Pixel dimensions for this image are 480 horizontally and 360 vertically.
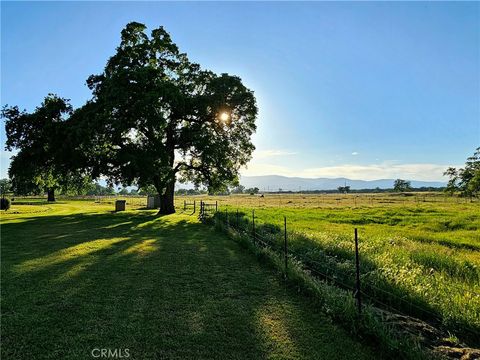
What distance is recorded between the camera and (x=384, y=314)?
20.5 ft

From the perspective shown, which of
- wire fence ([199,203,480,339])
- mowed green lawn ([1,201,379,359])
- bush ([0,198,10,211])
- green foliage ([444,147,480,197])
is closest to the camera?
mowed green lawn ([1,201,379,359])

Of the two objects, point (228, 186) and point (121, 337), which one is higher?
point (228, 186)

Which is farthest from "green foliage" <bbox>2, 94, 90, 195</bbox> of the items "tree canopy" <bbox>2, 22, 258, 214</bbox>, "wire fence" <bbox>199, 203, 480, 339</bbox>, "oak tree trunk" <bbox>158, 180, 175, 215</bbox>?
"wire fence" <bbox>199, 203, 480, 339</bbox>

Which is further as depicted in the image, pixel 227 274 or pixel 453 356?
pixel 227 274

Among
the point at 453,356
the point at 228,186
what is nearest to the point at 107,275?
the point at 453,356

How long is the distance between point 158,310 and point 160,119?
74.7 feet

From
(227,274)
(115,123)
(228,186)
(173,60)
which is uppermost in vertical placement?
(173,60)

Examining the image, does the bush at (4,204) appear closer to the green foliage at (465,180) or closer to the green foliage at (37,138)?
the green foliage at (37,138)

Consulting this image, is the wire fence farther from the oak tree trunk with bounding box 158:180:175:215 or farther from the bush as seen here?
the bush

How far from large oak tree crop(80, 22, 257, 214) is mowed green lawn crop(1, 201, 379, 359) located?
54.0ft

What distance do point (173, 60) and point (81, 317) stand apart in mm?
31132

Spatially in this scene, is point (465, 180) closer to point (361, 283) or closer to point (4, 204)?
point (361, 283)

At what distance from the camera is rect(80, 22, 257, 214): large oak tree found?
88.7ft

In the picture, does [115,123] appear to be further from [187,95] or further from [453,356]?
[453,356]
